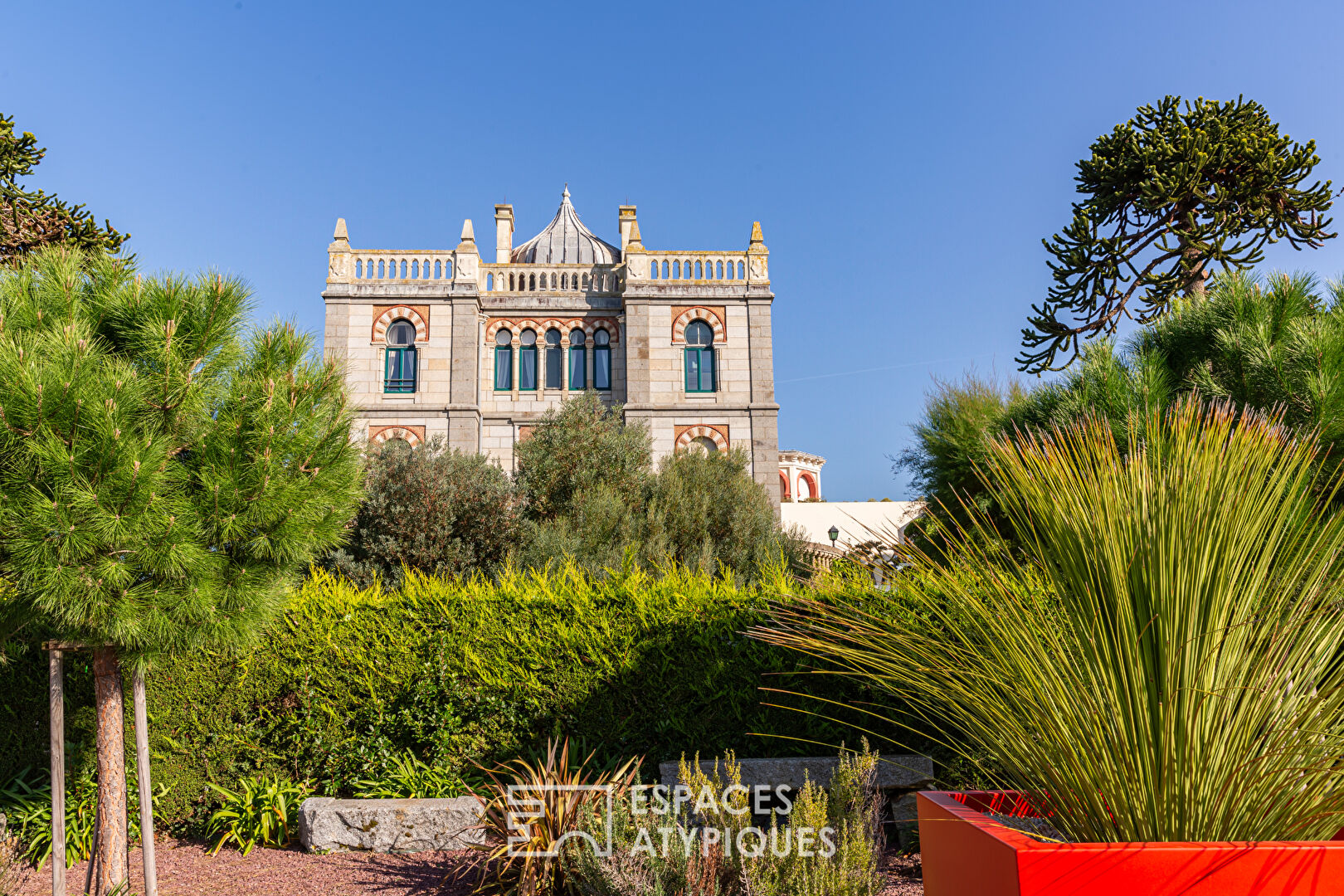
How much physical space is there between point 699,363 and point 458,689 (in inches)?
698

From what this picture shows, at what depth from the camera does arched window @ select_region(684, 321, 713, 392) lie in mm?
23609

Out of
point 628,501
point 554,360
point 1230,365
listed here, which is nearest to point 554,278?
point 554,360

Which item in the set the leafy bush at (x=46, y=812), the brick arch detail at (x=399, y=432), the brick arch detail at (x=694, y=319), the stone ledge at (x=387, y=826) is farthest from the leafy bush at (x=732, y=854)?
the brick arch detail at (x=694, y=319)

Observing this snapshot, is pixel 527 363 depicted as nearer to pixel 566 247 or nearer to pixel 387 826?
pixel 566 247

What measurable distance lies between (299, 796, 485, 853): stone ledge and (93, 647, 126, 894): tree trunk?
1246mm

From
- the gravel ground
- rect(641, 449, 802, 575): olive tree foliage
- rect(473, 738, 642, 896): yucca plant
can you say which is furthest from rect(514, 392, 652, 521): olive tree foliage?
rect(473, 738, 642, 896): yucca plant

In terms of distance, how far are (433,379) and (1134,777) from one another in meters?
22.1

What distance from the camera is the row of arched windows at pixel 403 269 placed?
23.5 metres

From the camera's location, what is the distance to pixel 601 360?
24.2 meters

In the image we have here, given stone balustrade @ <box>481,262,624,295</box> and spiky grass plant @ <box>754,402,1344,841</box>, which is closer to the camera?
spiky grass plant @ <box>754,402,1344,841</box>

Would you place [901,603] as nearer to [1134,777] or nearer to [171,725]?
[1134,777]

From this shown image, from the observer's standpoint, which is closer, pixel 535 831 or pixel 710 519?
pixel 535 831

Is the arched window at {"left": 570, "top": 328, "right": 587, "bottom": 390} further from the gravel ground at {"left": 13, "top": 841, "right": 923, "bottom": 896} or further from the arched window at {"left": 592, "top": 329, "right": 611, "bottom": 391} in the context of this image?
the gravel ground at {"left": 13, "top": 841, "right": 923, "bottom": 896}

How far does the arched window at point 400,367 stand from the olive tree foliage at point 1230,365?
17035 mm
